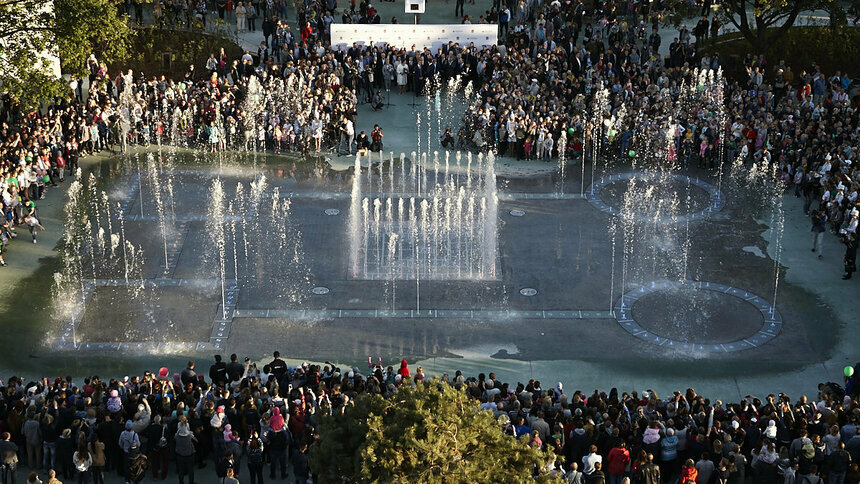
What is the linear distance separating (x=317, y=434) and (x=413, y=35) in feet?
99.2

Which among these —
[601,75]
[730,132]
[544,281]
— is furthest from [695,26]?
[544,281]

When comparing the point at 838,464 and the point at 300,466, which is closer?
the point at 838,464

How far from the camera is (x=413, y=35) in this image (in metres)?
50.5

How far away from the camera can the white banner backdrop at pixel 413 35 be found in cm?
5006

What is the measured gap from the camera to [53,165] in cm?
3981

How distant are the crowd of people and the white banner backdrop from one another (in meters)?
27.1

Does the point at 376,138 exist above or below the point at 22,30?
below

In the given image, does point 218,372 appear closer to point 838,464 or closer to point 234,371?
point 234,371

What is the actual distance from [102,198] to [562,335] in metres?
16.3

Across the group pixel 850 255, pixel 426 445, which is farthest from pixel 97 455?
pixel 850 255

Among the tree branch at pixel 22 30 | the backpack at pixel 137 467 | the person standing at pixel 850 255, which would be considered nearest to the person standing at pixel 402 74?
the tree branch at pixel 22 30

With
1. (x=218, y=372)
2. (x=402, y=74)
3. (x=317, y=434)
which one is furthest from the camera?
(x=402, y=74)

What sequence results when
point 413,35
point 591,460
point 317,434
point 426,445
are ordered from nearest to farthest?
point 426,445, point 591,460, point 317,434, point 413,35

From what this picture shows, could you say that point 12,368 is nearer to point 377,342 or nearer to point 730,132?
point 377,342
